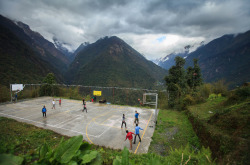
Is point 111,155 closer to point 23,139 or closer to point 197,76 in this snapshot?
point 23,139

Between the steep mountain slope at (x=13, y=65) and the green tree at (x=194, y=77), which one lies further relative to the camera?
the steep mountain slope at (x=13, y=65)

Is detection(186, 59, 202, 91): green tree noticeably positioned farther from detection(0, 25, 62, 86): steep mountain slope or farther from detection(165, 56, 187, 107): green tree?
detection(0, 25, 62, 86): steep mountain slope

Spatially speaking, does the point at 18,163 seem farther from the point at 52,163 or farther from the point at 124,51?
the point at 124,51

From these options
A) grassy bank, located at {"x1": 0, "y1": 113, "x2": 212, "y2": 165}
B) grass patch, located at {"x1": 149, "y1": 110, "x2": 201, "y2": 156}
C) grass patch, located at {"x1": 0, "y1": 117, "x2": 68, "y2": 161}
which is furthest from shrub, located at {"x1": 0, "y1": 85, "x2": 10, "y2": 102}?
grass patch, located at {"x1": 149, "y1": 110, "x2": 201, "y2": 156}

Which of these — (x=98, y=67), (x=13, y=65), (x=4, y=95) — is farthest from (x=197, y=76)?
(x=98, y=67)

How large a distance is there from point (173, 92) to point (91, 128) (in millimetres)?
14772

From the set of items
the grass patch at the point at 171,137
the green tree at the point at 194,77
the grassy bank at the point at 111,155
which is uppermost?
the green tree at the point at 194,77

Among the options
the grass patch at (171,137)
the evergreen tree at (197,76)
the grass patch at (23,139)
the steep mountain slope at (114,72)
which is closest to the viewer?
the grass patch at (23,139)

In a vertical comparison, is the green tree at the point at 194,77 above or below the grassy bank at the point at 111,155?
above

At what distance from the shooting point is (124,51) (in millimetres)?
167375

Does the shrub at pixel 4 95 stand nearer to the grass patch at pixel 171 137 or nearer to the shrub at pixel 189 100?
the grass patch at pixel 171 137

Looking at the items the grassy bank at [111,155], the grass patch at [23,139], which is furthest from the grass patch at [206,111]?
the grass patch at [23,139]

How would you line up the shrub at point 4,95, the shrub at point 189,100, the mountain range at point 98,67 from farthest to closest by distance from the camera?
the mountain range at point 98,67 < the shrub at point 4,95 < the shrub at point 189,100

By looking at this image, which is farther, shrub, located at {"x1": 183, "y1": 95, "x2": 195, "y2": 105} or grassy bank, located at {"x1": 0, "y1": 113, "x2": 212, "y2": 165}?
shrub, located at {"x1": 183, "y1": 95, "x2": 195, "y2": 105}
